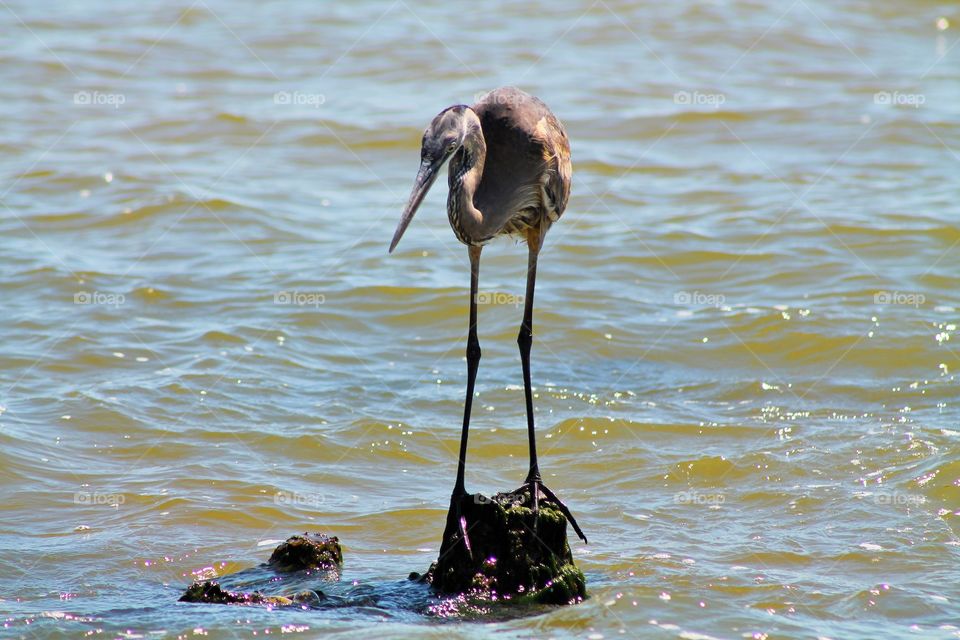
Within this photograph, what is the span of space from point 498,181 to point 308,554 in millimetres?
2441

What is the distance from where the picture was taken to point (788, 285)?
11.2 metres

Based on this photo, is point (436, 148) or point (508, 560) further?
point (436, 148)

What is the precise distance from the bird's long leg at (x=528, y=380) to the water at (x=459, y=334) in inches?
16.3

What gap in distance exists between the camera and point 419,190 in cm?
607

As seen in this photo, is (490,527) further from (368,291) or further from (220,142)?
(220,142)

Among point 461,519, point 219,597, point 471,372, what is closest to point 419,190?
point 471,372

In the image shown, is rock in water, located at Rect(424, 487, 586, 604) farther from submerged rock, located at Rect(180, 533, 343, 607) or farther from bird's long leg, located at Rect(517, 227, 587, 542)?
submerged rock, located at Rect(180, 533, 343, 607)

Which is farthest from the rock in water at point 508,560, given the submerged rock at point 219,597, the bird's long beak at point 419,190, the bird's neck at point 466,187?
the bird's neck at point 466,187

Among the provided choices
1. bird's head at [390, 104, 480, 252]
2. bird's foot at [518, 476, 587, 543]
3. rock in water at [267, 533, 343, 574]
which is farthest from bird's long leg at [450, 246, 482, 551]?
bird's head at [390, 104, 480, 252]

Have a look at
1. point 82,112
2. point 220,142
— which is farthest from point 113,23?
point 220,142

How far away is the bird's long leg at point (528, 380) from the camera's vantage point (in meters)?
6.54

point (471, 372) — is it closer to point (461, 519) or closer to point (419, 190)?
point (461, 519)

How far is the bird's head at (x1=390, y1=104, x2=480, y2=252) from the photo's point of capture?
6059 mm

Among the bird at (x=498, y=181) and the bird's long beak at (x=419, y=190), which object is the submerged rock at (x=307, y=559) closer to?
the bird at (x=498, y=181)
